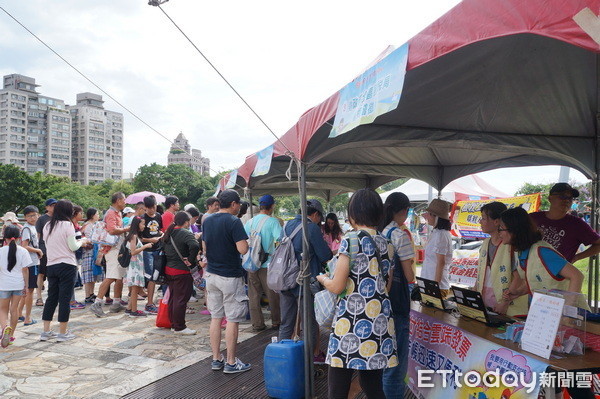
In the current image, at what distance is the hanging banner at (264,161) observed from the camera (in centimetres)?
496

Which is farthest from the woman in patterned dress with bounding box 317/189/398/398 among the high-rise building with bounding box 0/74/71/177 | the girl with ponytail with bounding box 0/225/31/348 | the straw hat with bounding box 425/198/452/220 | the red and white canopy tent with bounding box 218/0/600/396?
the high-rise building with bounding box 0/74/71/177

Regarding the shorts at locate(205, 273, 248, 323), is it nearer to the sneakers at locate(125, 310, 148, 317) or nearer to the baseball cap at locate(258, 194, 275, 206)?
the baseball cap at locate(258, 194, 275, 206)

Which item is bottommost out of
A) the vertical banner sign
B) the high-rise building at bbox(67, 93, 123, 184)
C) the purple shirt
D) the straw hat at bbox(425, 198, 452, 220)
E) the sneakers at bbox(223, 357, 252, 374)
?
the sneakers at bbox(223, 357, 252, 374)

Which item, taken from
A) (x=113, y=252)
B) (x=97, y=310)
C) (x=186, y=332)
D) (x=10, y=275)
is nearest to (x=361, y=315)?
(x=186, y=332)

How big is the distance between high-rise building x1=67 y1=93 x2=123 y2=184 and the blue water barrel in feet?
418

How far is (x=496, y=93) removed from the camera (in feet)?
11.8

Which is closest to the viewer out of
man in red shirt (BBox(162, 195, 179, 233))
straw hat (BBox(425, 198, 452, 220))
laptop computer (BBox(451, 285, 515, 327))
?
laptop computer (BBox(451, 285, 515, 327))

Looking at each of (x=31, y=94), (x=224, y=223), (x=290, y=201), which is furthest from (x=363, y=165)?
(x=31, y=94)

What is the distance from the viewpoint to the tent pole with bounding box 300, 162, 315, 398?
362 centimetres

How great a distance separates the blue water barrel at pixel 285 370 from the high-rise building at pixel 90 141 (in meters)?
127

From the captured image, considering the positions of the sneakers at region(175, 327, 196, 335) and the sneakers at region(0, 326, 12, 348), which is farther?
the sneakers at region(175, 327, 196, 335)

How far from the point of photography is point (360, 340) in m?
2.46

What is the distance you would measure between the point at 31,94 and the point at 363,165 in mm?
126760

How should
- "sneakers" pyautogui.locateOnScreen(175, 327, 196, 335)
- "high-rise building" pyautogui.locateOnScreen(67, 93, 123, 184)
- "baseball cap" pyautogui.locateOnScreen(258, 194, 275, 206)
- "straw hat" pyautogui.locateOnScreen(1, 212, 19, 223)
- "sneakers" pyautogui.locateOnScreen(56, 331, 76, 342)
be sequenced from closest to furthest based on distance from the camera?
"baseball cap" pyautogui.locateOnScreen(258, 194, 275, 206)
"sneakers" pyautogui.locateOnScreen(56, 331, 76, 342)
"sneakers" pyautogui.locateOnScreen(175, 327, 196, 335)
"straw hat" pyautogui.locateOnScreen(1, 212, 19, 223)
"high-rise building" pyautogui.locateOnScreen(67, 93, 123, 184)
